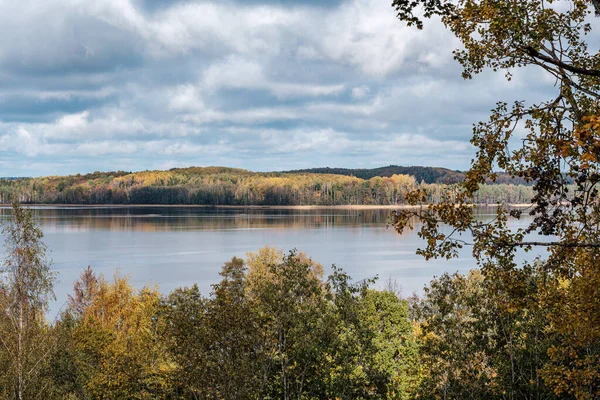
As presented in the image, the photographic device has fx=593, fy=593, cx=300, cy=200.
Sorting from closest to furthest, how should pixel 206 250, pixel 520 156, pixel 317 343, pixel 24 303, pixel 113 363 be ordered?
1. pixel 520 156
2. pixel 317 343
3. pixel 113 363
4. pixel 24 303
5. pixel 206 250

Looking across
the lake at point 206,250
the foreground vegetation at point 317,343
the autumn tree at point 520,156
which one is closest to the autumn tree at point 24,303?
the foreground vegetation at point 317,343

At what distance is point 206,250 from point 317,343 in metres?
69.9

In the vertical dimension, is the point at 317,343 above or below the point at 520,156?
below

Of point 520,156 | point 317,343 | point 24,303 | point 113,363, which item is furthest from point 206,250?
point 520,156

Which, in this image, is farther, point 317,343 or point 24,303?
point 24,303

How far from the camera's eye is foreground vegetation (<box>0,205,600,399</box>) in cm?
1060

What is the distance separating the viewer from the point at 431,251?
7.96m

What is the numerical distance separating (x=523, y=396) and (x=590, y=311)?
11339 millimetres

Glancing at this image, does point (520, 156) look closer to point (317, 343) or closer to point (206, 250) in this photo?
point (317, 343)

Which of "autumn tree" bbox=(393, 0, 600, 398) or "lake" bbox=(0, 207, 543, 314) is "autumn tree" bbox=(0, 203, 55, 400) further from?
"lake" bbox=(0, 207, 543, 314)

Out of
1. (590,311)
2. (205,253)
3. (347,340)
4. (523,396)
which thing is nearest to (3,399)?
(347,340)

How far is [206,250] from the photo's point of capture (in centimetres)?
8656

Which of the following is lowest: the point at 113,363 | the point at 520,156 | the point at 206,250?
the point at 206,250

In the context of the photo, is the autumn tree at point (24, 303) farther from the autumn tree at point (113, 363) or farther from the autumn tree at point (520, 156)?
the autumn tree at point (520, 156)
